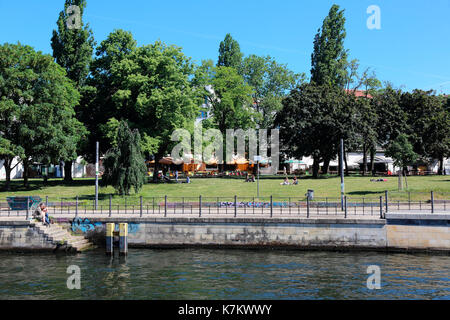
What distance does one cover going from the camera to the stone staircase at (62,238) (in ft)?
84.7

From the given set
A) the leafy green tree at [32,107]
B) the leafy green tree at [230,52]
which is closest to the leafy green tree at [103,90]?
the leafy green tree at [32,107]

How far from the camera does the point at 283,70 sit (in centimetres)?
7550

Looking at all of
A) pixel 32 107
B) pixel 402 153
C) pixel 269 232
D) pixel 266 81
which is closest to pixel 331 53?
pixel 266 81

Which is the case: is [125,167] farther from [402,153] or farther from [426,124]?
[426,124]

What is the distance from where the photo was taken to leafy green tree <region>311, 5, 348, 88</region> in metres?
67.9

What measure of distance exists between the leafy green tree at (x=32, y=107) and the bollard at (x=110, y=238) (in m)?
20.9

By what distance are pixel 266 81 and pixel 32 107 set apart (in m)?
41.7

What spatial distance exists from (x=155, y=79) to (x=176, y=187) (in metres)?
12.3

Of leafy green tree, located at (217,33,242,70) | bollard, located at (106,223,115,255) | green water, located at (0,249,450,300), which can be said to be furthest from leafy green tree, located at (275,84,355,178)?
bollard, located at (106,223,115,255)

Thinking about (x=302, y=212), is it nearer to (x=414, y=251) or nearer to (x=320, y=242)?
(x=320, y=242)

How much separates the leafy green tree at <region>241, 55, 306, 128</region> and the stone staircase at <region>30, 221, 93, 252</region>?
4810cm

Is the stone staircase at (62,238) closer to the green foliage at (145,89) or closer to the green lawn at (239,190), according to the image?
the green lawn at (239,190)

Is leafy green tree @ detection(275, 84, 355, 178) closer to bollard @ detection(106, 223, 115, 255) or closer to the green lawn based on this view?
the green lawn
